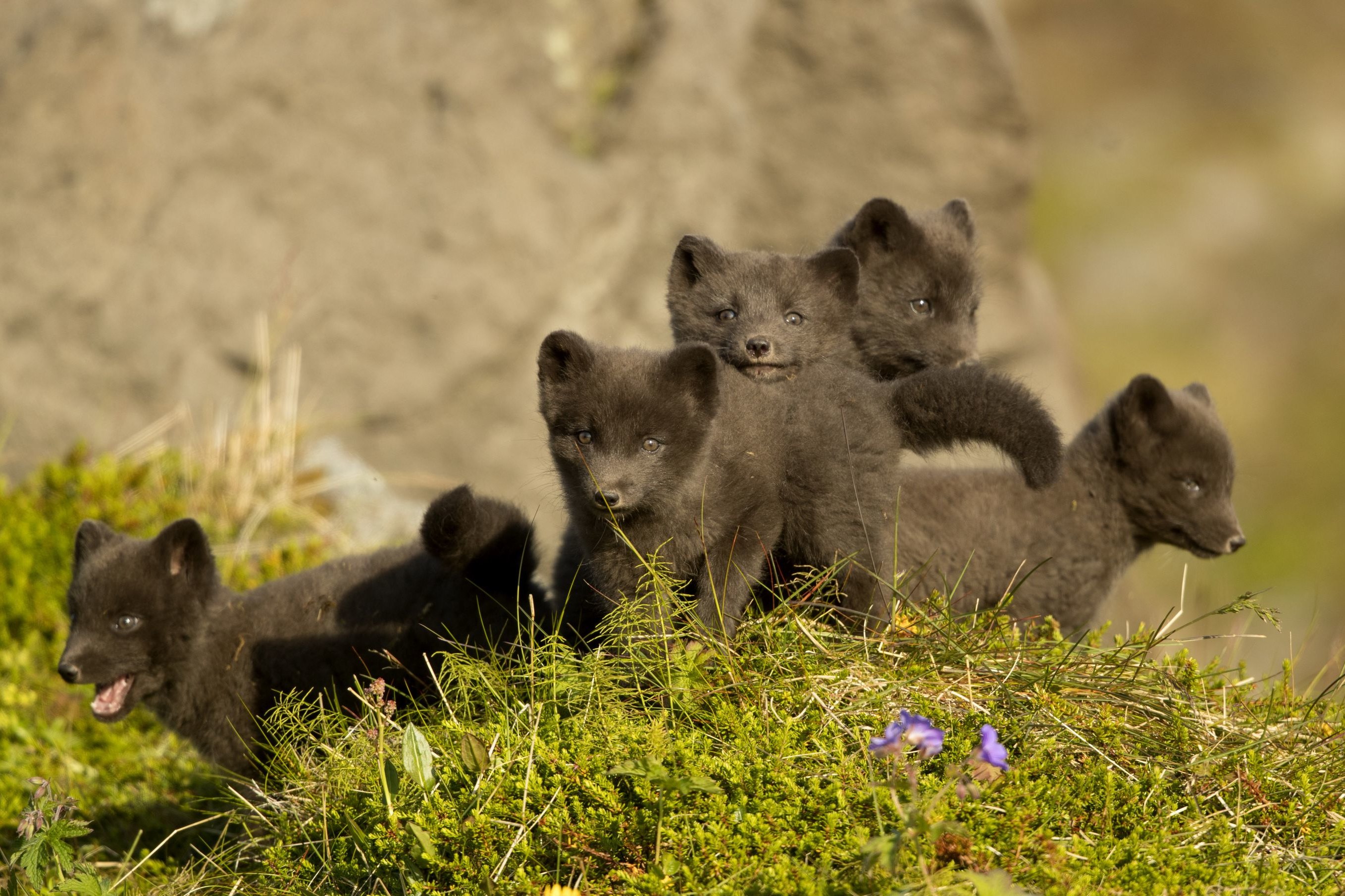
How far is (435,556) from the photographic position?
513 cm

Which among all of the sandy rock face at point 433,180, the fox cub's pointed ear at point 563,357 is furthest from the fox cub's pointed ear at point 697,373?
the sandy rock face at point 433,180

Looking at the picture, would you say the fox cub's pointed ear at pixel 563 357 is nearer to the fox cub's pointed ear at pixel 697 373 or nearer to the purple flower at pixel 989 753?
the fox cub's pointed ear at pixel 697 373

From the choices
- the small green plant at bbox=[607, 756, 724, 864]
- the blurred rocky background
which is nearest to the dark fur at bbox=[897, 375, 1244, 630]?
the blurred rocky background

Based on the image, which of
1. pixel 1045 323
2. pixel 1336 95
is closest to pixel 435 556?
pixel 1045 323

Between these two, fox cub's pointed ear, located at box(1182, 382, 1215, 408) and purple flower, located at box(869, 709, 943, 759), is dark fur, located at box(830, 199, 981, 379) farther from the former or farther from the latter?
purple flower, located at box(869, 709, 943, 759)

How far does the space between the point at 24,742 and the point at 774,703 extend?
459 cm

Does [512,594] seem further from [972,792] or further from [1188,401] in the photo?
[1188,401]

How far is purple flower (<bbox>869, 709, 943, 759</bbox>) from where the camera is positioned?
10.1 feet

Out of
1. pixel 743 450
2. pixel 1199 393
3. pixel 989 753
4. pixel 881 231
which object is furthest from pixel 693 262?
pixel 1199 393

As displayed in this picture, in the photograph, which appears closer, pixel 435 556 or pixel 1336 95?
pixel 435 556

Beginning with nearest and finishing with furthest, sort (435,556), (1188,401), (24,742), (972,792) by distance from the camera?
(972,792) → (435,556) → (1188,401) → (24,742)

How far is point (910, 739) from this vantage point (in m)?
3.11

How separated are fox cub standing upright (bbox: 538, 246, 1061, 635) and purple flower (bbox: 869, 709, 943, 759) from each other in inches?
31.2

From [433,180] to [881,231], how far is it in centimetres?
597
